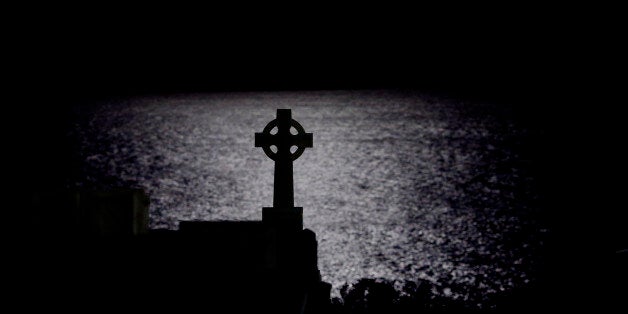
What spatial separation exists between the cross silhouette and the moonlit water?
3840 centimetres

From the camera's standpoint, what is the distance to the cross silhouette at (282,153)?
28.3 ft

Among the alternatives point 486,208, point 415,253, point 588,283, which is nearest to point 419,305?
point 588,283

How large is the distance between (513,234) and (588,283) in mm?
51248

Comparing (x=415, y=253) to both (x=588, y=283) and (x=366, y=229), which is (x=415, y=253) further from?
(x=588, y=283)

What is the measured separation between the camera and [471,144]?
147 meters

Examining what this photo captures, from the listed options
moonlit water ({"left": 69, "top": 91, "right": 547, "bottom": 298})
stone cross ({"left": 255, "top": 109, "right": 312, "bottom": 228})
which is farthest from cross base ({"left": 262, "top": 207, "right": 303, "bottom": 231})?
moonlit water ({"left": 69, "top": 91, "right": 547, "bottom": 298})

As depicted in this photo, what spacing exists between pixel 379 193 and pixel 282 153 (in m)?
78.5

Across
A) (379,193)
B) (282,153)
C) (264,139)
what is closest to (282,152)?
(282,153)

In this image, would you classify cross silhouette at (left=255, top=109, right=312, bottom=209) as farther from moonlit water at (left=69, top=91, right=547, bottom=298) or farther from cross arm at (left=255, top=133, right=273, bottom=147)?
moonlit water at (left=69, top=91, right=547, bottom=298)

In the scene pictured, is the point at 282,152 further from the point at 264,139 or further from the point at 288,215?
the point at 288,215

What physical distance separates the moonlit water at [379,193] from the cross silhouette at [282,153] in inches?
1512

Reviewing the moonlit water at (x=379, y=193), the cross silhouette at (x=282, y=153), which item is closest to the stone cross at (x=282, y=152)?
the cross silhouette at (x=282, y=153)

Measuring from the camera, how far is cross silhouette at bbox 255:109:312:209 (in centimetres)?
862

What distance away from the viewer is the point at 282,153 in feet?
29.3
